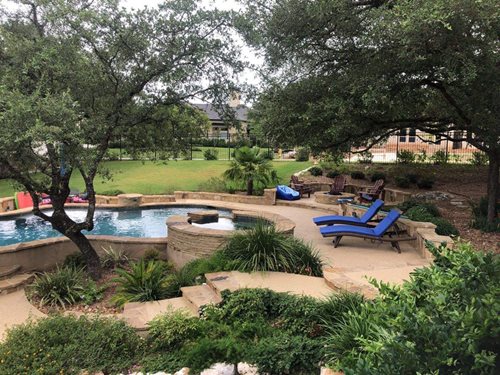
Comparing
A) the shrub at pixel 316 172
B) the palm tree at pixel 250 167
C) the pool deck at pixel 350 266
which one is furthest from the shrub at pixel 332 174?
the pool deck at pixel 350 266

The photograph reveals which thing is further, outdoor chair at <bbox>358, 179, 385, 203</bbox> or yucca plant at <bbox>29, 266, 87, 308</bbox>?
outdoor chair at <bbox>358, 179, 385, 203</bbox>

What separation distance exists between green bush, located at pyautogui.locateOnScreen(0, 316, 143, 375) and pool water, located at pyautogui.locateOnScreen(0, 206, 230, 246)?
760 centimetres

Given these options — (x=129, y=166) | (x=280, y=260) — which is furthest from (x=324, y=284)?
(x=129, y=166)

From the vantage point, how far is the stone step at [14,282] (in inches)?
298

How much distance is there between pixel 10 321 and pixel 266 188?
1241cm

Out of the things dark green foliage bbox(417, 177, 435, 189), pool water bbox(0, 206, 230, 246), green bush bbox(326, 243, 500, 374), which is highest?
green bush bbox(326, 243, 500, 374)

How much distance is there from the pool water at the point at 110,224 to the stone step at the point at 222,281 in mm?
5939

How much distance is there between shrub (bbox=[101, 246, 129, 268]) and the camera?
367 inches

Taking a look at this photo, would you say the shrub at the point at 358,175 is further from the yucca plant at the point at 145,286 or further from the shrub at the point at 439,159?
the yucca plant at the point at 145,286

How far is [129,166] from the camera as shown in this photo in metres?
27.1

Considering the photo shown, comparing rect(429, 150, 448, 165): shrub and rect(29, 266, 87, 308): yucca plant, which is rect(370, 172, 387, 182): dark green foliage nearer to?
rect(429, 150, 448, 165): shrub

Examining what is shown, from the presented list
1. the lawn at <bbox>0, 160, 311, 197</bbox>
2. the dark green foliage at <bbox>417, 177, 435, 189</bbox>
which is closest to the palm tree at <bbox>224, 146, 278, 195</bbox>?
the lawn at <bbox>0, 160, 311, 197</bbox>

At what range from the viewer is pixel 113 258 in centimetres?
942

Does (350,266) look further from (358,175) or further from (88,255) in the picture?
(358,175)
